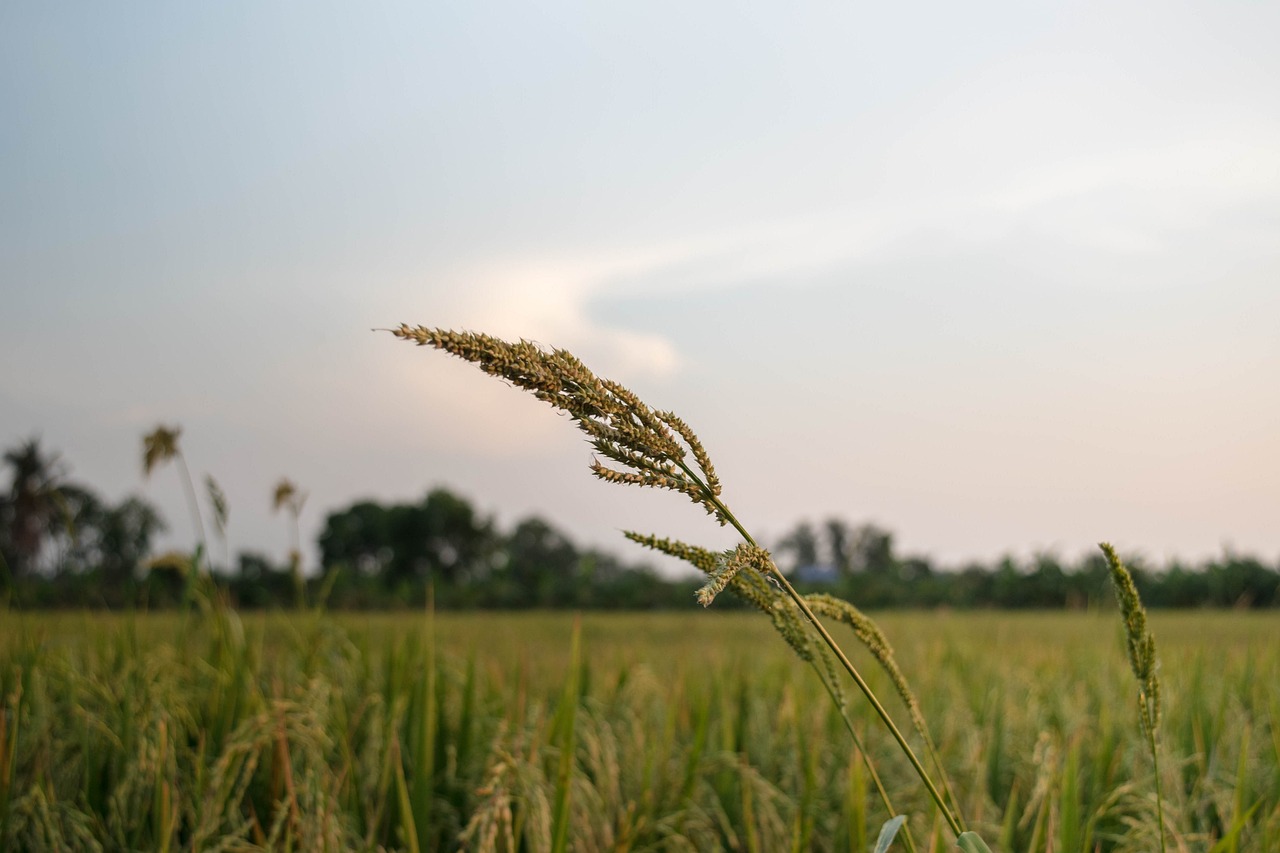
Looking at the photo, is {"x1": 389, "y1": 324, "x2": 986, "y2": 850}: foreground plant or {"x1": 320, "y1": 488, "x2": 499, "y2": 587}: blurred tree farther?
{"x1": 320, "y1": 488, "x2": 499, "y2": 587}: blurred tree

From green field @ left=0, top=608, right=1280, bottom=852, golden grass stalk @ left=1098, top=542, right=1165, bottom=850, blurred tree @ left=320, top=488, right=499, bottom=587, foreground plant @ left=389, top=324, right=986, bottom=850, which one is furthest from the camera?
blurred tree @ left=320, top=488, right=499, bottom=587

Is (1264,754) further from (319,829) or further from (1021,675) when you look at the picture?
(319,829)

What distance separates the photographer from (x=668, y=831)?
133 inches

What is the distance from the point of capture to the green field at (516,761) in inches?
120

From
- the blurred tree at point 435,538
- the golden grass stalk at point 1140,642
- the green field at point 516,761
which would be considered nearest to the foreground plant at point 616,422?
the golden grass stalk at point 1140,642

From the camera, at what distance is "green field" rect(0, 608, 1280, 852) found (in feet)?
9.98

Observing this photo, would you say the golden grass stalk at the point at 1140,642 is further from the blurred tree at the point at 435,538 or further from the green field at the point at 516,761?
the blurred tree at the point at 435,538

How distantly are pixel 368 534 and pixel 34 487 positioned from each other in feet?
191

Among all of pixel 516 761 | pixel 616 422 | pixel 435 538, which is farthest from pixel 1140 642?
pixel 435 538

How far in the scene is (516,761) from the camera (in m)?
2.86

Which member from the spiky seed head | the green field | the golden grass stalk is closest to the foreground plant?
the spiky seed head

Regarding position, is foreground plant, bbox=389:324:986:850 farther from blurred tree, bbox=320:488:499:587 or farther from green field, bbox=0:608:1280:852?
blurred tree, bbox=320:488:499:587

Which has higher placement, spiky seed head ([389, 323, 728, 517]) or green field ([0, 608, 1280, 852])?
spiky seed head ([389, 323, 728, 517])

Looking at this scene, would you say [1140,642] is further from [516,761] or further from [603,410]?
[516,761]
